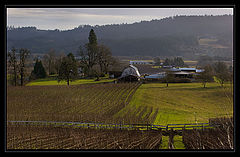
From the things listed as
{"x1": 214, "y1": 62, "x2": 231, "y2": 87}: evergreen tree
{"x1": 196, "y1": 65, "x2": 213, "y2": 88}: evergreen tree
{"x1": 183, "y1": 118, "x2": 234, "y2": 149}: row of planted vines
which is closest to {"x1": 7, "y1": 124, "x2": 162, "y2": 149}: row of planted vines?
{"x1": 183, "y1": 118, "x2": 234, "y2": 149}: row of planted vines

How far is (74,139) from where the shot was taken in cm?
477

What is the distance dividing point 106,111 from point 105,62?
1169 centimetres

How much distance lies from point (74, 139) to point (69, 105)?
141 inches

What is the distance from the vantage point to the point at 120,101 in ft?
30.7

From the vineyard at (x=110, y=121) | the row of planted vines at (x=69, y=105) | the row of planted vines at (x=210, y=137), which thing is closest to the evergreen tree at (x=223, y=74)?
the vineyard at (x=110, y=121)

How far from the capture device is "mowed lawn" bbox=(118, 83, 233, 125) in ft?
24.8

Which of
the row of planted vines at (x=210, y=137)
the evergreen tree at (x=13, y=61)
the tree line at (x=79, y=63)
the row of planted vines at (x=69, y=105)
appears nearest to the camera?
the row of planted vines at (x=210, y=137)

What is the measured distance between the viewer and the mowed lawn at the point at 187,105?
24.8ft

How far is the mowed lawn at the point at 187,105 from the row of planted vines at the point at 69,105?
2.25 ft

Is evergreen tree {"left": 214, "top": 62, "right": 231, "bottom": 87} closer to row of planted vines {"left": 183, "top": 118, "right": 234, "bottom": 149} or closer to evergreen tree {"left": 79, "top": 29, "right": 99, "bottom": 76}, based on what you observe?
row of planted vines {"left": 183, "top": 118, "right": 234, "bottom": 149}

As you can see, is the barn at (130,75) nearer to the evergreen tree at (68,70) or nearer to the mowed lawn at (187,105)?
the evergreen tree at (68,70)

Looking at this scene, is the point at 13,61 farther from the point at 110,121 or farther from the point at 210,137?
the point at 210,137

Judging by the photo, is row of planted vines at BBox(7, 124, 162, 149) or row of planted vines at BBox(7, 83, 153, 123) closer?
row of planted vines at BBox(7, 124, 162, 149)

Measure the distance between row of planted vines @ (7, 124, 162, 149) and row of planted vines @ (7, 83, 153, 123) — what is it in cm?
88
